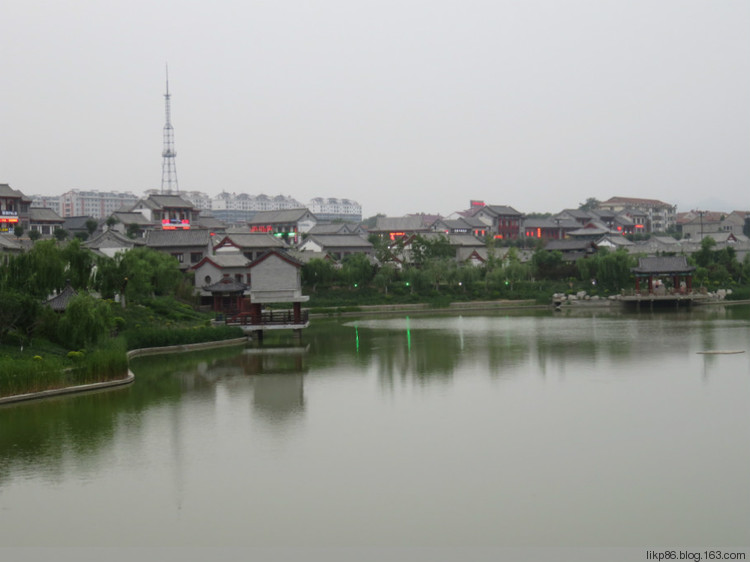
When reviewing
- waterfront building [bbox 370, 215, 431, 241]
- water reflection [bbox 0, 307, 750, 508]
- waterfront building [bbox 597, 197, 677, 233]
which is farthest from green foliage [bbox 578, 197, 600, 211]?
water reflection [bbox 0, 307, 750, 508]

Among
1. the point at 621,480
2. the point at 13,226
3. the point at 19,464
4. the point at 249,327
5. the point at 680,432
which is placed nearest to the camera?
the point at 621,480

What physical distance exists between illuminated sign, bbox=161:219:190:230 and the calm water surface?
134 feet

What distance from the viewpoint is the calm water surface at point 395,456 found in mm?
10402

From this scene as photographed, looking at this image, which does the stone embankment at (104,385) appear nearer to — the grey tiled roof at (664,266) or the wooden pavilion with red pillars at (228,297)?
the wooden pavilion with red pillars at (228,297)

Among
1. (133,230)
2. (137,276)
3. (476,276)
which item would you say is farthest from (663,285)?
(133,230)

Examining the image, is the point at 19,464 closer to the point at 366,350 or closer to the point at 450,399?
the point at 450,399

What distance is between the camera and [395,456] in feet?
44.2

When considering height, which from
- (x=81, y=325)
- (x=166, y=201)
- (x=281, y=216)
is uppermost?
(x=166, y=201)

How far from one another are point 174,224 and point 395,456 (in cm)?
5347

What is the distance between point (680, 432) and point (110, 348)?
15231 mm

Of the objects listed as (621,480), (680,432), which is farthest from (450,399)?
(621,480)

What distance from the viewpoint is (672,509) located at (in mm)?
10727

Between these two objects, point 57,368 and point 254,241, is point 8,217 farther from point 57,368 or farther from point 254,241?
point 57,368

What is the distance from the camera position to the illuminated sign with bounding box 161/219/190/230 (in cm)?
6316
